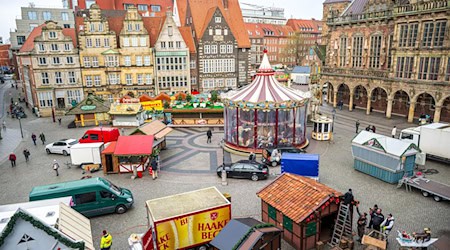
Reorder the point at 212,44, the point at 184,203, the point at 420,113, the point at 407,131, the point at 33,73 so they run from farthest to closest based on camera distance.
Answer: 1. the point at 212,44
2. the point at 33,73
3. the point at 420,113
4. the point at 407,131
5. the point at 184,203

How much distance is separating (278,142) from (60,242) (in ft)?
61.7

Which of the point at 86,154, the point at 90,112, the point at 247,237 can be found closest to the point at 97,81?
the point at 90,112

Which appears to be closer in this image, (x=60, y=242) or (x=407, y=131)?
(x=60, y=242)

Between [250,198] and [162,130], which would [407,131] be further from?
[162,130]

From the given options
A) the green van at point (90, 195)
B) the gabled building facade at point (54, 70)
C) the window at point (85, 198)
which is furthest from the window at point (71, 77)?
the window at point (85, 198)

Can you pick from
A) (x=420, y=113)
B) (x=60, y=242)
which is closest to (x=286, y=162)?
(x=60, y=242)

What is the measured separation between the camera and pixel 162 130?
88.0ft

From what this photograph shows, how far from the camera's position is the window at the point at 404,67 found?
34406mm

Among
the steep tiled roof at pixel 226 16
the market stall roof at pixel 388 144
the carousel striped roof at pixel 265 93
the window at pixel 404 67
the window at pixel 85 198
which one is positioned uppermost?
the steep tiled roof at pixel 226 16

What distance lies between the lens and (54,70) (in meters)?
41.5

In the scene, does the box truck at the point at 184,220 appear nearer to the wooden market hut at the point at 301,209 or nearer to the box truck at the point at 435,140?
the wooden market hut at the point at 301,209

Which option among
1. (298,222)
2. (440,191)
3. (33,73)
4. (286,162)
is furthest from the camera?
(33,73)

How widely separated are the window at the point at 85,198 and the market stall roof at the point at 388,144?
52.5 ft

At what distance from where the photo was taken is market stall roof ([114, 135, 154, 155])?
22.0 meters
